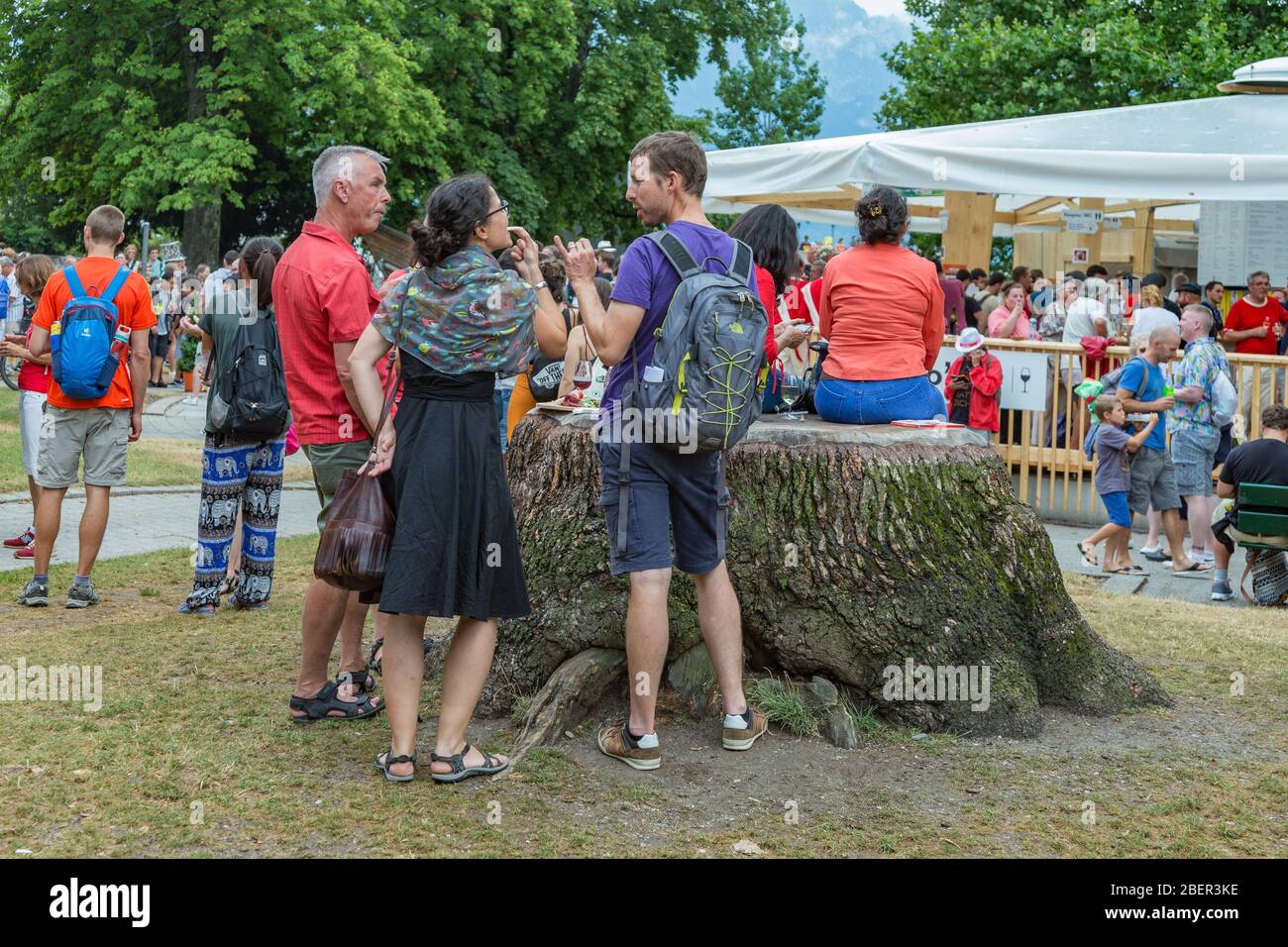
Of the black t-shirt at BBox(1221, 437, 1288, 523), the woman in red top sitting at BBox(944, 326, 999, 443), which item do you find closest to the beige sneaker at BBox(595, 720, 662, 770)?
the black t-shirt at BBox(1221, 437, 1288, 523)

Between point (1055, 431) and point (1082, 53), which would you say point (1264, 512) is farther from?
point (1082, 53)

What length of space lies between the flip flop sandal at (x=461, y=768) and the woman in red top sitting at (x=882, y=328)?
214 centimetres

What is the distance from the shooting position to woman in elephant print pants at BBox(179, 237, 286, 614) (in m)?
6.84

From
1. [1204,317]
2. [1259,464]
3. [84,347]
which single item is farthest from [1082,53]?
[84,347]

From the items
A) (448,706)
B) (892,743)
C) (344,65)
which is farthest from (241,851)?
(344,65)

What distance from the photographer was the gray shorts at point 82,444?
7160 mm

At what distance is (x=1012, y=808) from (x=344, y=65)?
2602cm

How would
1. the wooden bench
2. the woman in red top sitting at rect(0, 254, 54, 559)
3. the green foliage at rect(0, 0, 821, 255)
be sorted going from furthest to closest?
1. the green foliage at rect(0, 0, 821, 255)
2. the wooden bench
3. the woman in red top sitting at rect(0, 254, 54, 559)

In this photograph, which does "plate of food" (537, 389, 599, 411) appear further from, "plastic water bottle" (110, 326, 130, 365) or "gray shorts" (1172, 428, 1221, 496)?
"gray shorts" (1172, 428, 1221, 496)

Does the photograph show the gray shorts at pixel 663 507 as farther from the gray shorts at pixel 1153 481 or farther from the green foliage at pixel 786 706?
the gray shorts at pixel 1153 481

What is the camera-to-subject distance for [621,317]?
171 inches

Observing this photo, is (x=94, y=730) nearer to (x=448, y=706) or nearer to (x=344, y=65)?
(x=448, y=706)

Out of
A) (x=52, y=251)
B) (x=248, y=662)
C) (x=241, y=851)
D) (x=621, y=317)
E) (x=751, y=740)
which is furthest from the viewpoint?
(x=52, y=251)

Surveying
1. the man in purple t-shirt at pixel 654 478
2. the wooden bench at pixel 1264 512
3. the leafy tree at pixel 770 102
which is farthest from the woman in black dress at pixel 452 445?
the leafy tree at pixel 770 102
